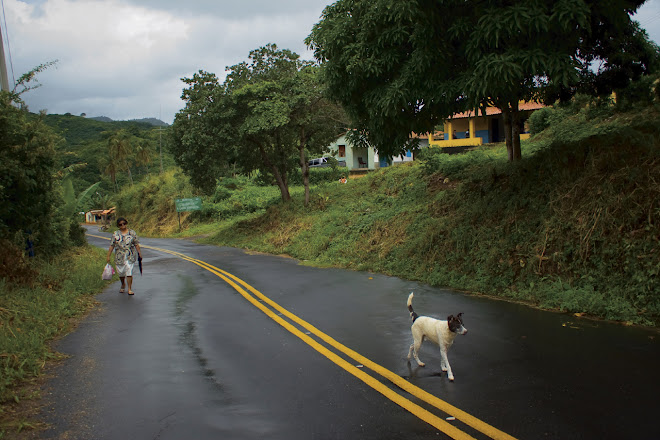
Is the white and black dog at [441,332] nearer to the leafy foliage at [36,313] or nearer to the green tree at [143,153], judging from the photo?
the leafy foliage at [36,313]

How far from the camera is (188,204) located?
155 feet

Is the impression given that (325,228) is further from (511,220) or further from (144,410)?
(144,410)

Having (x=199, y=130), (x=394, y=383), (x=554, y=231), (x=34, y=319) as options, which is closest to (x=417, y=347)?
(x=394, y=383)

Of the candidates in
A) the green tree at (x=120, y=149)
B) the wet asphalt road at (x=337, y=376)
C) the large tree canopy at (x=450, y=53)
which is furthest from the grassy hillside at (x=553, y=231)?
the green tree at (x=120, y=149)

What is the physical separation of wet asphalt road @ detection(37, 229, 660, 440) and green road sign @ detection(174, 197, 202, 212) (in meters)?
38.2

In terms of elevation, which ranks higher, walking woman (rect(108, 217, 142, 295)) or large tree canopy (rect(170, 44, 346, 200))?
large tree canopy (rect(170, 44, 346, 200))

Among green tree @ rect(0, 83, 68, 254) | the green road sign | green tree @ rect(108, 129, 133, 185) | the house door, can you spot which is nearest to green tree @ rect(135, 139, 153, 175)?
green tree @ rect(108, 129, 133, 185)

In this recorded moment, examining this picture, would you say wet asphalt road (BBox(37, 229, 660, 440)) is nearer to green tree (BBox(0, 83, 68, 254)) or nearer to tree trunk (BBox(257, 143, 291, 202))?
green tree (BBox(0, 83, 68, 254))

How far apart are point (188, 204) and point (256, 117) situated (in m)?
21.8

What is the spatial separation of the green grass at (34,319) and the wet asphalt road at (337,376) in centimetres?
31

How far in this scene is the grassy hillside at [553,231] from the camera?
8922 mm

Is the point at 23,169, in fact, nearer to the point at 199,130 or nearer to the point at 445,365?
the point at 445,365

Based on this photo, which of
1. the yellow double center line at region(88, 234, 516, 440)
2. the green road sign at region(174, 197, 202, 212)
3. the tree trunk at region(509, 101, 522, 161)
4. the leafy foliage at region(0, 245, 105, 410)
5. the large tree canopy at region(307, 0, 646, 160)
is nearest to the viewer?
the yellow double center line at region(88, 234, 516, 440)

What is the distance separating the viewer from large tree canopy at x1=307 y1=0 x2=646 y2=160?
9.75 m
